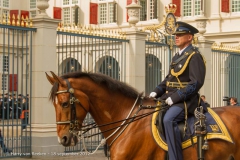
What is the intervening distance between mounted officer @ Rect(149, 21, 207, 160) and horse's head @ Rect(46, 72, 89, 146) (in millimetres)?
1107

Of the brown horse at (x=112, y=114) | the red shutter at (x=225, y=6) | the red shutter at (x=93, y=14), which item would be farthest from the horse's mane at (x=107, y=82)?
the red shutter at (x=93, y=14)

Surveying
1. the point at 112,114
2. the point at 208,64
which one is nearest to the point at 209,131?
the point at 112,114

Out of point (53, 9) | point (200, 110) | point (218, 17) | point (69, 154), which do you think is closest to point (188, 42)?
point (200, 110)

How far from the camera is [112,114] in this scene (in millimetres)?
7082

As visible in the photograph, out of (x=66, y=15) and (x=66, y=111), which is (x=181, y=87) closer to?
(x=66, y=111)

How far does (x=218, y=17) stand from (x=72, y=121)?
2470cm

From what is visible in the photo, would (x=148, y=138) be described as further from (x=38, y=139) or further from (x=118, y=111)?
(x=38, y=139)

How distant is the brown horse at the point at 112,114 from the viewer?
6.62 m

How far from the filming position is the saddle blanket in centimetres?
694

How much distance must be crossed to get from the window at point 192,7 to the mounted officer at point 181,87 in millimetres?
23855

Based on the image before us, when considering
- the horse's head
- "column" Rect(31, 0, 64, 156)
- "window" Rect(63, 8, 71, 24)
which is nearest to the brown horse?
the horse's head

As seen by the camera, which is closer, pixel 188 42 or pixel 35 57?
pixel 188 42

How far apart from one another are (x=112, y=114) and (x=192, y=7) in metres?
24.8

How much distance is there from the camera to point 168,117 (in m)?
6.92
